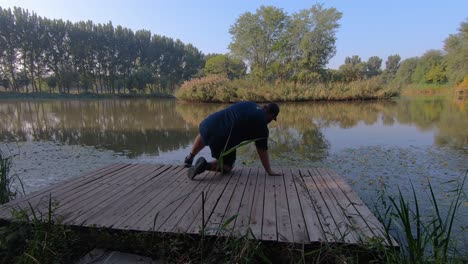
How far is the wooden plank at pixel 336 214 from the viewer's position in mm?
1997

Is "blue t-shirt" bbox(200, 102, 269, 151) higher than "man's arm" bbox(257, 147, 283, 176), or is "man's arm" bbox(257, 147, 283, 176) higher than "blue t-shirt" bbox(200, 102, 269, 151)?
"blue t-shirt" bbox(200, 102, 269, 151)

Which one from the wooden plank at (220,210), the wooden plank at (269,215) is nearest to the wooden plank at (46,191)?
the wooden plank at (220,210)

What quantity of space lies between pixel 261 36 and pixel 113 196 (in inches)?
1306

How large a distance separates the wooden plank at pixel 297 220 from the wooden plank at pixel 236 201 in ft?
1.57

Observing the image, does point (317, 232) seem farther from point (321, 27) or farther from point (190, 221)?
point (321, 27)

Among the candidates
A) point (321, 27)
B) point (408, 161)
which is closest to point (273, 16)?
point (321, 27)

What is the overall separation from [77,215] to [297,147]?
5.32 metres

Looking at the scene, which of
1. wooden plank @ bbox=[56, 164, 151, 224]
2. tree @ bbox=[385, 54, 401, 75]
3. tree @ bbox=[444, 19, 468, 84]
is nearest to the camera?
wooden plank @ bbox=[56, 164, 151, 224]

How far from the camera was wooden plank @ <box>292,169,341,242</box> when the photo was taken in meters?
2.10

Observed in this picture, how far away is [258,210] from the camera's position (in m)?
2.53

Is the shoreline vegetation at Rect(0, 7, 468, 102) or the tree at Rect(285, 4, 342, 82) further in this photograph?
the tree at Rect(285, 4, 342, 82)

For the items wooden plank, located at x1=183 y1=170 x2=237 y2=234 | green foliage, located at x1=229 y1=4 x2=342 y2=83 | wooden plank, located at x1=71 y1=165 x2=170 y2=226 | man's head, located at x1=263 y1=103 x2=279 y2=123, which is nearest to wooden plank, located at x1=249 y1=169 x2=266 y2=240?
wooden plank, located at x1=183 y1=170 x2=237 y2=234

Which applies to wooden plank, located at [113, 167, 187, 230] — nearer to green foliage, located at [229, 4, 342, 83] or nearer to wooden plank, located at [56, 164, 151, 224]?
wooden plank, located at [56, 164, 151, 224]

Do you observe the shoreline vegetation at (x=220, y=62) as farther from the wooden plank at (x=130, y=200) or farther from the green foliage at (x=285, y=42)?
the wooden plank at (x=130, y=200)
